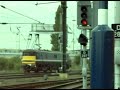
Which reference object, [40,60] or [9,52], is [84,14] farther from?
[9,52]

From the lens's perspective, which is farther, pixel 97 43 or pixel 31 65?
pixel 31 65

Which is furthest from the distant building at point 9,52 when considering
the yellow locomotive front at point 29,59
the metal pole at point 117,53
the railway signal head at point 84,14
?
the metal pole at point 117,53

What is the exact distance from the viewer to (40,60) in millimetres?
59406

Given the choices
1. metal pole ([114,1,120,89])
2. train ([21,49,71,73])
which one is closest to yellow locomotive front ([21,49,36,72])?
train ([21,49,71,73])

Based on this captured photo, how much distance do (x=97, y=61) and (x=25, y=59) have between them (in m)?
51.7

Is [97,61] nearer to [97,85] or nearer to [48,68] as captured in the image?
[97,85]

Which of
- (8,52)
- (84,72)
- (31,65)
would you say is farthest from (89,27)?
(8,52)

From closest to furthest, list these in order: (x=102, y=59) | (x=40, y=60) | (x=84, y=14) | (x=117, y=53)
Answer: (x=102, y=59) < (x=117, y=53) < (x=84, y=14) < (x=40, y=60)

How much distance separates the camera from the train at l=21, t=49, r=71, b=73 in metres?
58.1

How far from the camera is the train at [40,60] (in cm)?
5812

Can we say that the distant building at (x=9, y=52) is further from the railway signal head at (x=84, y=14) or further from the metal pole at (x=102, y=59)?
the metal pole at (x=102, y=59)

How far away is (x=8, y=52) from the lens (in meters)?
107

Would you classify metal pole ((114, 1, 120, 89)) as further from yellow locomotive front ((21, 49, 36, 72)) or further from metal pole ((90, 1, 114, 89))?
yellow locomotive front ((21, 49, 36, 72))

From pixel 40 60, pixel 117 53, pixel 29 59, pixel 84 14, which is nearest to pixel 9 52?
pixel 40 60
